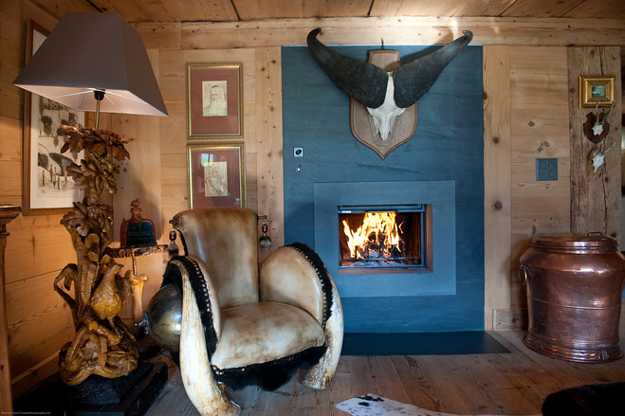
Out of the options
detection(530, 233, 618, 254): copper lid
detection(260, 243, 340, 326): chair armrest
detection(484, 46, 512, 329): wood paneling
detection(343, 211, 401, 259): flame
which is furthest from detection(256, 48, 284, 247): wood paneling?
detection(530, 233, 618, 254): copper lid

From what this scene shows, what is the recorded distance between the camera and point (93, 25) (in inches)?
57.4

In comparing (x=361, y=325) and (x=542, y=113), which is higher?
(x=542, y=113)

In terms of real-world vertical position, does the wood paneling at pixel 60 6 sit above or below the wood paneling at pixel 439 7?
below

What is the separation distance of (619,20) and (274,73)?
2.75 metres

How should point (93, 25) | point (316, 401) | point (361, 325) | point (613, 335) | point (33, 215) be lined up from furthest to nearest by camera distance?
point (361, 325)
point (613, 335)
point (33, 215)
point (316, 401)
point (93, 25)

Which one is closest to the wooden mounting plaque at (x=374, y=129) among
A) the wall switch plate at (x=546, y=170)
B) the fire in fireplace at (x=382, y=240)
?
the fire in fireplace at (x=382, y=240)

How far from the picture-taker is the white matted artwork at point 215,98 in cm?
283

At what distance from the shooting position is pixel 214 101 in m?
2.83

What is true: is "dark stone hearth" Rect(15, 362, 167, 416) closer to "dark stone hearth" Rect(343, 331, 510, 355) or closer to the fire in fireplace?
"dark stone hearth" Rect(343, 331, 510, 355)

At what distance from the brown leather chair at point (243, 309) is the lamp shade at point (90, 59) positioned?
0.76 metres

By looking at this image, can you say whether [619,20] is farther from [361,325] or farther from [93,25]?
[93,25]

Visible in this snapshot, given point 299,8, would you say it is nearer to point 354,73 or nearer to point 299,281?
point 354,73

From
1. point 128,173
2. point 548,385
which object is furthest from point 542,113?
point 128,173

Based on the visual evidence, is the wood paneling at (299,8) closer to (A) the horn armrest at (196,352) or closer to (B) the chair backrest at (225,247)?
(B) the chair backrest at (225,247)
